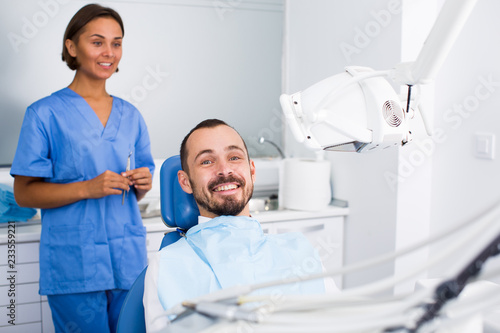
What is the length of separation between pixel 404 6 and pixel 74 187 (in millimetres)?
1530

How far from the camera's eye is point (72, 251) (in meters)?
1.74

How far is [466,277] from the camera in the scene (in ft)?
1.41

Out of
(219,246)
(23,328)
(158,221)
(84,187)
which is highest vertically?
(84,187)

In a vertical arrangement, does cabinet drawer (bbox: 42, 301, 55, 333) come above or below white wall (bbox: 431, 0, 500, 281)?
below

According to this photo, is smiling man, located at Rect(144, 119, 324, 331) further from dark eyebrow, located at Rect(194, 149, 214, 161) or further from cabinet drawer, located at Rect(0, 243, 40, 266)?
cabinet drawer, located at Rect(0, 243, 40, 266)

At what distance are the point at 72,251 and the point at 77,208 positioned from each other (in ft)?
0.52

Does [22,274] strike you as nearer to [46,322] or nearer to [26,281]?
[26,281]

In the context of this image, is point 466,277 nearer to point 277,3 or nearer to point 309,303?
point 309,303

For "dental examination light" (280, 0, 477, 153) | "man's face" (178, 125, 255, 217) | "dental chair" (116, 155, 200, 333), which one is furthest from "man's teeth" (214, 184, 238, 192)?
"dental examination light" (280, 0, 477, 153)

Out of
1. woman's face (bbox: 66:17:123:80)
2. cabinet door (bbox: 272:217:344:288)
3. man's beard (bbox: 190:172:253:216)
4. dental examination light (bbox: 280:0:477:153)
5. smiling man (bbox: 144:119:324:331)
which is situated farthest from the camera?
cabinet door (bbox: 272:217:344:288)

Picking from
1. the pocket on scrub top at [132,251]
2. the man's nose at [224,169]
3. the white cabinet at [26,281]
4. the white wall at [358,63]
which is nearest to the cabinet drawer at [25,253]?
the white cabinet at [26,281]

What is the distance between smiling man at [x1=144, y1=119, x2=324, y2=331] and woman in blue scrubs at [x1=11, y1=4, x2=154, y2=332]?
422 mm

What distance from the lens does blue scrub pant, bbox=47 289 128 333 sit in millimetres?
1693

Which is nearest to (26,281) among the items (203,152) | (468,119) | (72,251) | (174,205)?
(72,251)
